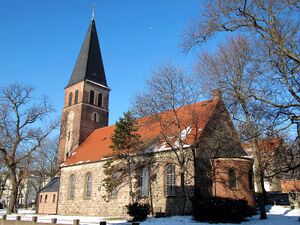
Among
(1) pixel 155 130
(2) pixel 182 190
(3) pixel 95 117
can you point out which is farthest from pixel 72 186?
(2) pixel 182 190

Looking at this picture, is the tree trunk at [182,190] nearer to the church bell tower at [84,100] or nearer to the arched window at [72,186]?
the arched window at [72,186]

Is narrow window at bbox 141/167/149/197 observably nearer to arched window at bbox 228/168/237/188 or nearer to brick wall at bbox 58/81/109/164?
arched window at bbox 228/168/237/188

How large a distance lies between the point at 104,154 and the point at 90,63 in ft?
49.9

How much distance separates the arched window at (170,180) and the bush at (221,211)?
17.5 ft

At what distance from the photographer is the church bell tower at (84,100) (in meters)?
37.8

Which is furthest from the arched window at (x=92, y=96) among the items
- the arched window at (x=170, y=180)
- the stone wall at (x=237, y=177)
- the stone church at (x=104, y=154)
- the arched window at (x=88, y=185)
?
the stone wall at (x=237, y=177)

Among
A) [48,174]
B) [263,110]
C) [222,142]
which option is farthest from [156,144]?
[48,174]

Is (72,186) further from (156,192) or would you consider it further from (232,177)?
(232,177)

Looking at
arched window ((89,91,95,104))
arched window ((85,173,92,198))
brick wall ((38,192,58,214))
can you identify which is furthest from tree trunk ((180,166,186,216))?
arched window ((89,91,95,104))

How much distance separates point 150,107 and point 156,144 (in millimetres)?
4473

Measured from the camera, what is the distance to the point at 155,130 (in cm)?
2942

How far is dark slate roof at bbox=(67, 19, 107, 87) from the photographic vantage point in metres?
40.0

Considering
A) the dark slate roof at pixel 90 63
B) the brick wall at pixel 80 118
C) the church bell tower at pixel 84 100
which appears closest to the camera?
the brick wall at pixel 80 118

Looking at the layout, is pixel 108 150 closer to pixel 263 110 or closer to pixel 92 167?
pixel 92 167
